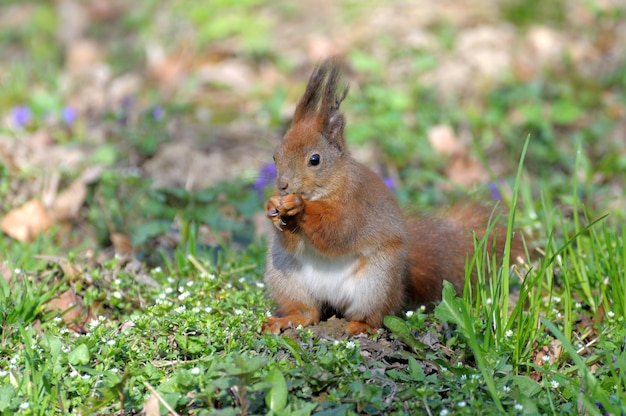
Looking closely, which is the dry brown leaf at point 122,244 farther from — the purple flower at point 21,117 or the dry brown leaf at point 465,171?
the dry brown leaf at point 465,171

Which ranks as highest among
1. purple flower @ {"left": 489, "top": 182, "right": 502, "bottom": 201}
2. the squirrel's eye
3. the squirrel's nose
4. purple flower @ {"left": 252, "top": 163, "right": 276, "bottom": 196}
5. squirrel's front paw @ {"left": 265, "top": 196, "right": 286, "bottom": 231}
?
the squirrel's eye

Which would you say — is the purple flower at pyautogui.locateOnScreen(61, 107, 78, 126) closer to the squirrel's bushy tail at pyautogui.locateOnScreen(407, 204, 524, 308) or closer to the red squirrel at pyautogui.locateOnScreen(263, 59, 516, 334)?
the red squirrel at pyautogui.locateOnScreen(263, 59, 516, 334)

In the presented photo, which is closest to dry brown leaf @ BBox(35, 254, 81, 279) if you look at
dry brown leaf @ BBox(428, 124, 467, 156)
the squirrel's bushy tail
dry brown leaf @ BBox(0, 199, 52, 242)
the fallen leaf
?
dry brown leaf @ BBox(0, 199, 52, 242)

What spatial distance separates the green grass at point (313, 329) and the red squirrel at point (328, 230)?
0.12 m

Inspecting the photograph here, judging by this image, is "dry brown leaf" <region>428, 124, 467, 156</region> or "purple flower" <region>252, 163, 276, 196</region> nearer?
"purple flower" <region>252, 163, 276, 196</region>

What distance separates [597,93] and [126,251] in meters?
3.66

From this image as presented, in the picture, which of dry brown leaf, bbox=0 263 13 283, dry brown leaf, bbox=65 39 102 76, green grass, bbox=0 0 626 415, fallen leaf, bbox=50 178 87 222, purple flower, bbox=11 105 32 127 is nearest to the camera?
green grass, bbox=0 0 626 415

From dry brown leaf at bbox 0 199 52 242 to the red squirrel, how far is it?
1642 mm

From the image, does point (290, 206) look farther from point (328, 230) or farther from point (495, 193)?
point (495, 193)

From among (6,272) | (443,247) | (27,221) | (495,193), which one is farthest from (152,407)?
(495,193)

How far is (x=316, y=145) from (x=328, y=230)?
32cm

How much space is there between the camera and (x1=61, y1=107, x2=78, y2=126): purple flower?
521 centimetres

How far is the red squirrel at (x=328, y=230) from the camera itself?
9.16 feet

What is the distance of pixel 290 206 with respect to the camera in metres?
2.71
